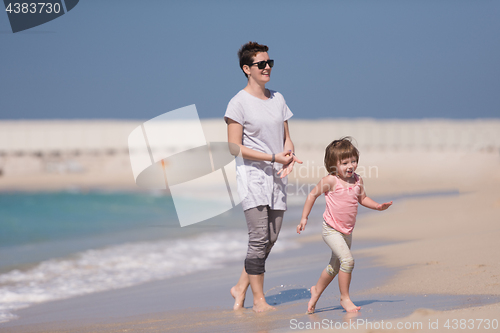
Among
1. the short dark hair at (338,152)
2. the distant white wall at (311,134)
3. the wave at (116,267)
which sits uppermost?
the short dark hair at (338,152)

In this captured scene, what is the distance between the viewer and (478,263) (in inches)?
155

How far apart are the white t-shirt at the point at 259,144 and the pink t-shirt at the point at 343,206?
0.43m

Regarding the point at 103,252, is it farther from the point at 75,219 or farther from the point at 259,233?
the point at 75,219

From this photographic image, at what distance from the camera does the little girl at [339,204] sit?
3092mm

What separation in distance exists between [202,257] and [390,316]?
3977 mm

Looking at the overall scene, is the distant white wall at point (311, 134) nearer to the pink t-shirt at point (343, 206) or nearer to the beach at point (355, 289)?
the beach at point (355, 289)

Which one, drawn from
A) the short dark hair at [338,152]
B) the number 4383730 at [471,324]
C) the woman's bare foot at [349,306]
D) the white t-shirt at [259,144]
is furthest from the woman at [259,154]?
the number 4383730 at [471,324]

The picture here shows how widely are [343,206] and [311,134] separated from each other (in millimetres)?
36483

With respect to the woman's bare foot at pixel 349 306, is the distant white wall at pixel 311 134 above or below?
below

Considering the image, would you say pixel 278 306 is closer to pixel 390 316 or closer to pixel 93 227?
pixel 390 316

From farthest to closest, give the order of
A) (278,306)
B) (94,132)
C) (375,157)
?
(94,132), (375,157), (278,306)

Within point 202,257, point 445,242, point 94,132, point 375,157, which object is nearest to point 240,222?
point 202,257

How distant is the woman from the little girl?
33 cm

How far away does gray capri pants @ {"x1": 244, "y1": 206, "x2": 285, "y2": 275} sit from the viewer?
11.2ft
